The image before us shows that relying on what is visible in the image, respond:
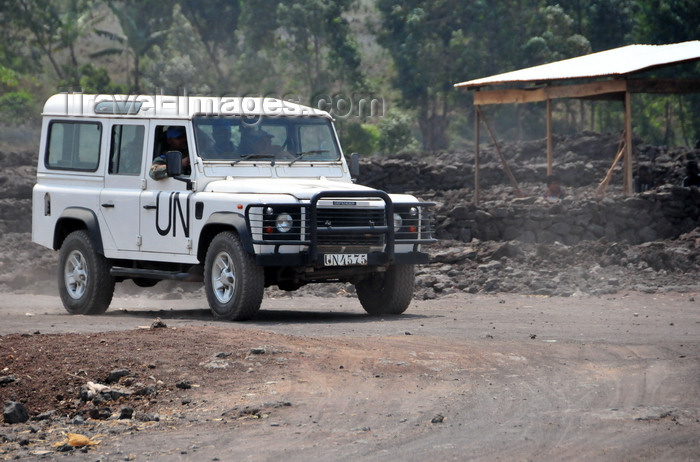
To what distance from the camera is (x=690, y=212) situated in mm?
18844

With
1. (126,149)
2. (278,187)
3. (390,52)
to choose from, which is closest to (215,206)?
(278,187)

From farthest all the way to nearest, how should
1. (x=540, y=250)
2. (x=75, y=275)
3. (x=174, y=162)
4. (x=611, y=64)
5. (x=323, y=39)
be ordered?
1. (x=323, y=39)
2. (x=611, y=64)
3. (x=540, y=250)
4. (x=75, y=275)
5. (x=174, y=162)

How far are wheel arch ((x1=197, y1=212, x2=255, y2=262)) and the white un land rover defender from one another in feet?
0.04

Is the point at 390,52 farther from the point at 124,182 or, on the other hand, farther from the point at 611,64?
the point at 124,182

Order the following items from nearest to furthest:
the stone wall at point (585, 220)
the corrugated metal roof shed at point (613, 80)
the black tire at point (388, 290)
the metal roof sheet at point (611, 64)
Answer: the black tire at point (388, 290) < the stone wall at point (585, 220) < the corrugated metal roof shed at point (613, 80) < the metal roof sheet at point (611, 64)

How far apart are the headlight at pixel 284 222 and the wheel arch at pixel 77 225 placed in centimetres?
269

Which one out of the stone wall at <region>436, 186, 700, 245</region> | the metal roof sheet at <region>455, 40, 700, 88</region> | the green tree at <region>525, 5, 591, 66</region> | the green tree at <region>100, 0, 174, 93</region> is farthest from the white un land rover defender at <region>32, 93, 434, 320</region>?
the green tree at <region>100, 0, 174, 93</region>

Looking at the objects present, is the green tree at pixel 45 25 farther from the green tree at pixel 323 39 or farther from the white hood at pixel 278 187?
the white hood at pixel 278 187

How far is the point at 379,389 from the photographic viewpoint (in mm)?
7246

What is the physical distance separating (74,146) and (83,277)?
1.52 meters

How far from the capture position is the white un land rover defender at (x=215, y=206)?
10.8 m

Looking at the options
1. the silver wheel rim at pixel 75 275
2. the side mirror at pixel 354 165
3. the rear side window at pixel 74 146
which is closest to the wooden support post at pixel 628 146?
the side mirror at pixel 354 165

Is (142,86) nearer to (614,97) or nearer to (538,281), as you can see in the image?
(614,97)

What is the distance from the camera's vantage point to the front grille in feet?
35.5
